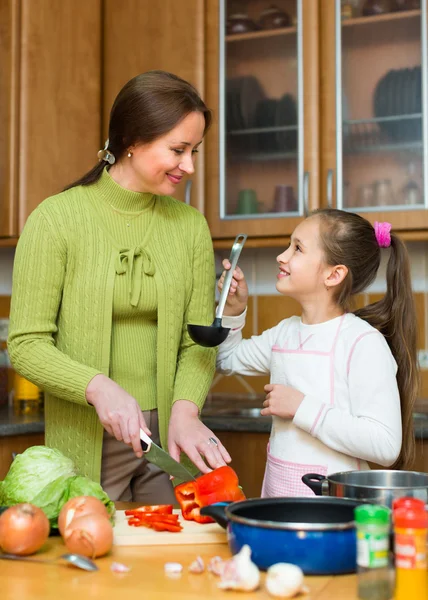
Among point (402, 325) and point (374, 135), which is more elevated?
point (374, 135)

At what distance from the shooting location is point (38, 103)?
262 centimetres

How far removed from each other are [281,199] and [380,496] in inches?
67.0

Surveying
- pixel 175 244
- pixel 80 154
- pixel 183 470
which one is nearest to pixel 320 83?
pixel 80 154

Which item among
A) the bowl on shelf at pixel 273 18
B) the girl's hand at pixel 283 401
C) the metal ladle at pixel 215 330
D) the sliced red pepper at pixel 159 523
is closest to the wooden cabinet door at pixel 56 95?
the bowl on shelf at pixel 273 18

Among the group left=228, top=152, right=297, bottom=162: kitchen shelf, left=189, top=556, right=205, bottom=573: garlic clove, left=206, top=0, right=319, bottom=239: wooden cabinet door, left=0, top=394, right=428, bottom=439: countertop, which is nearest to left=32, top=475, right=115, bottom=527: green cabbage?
left=189, top=556, right=205, bottom=573: garlic clove

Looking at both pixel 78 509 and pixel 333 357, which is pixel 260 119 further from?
pixel 78 509

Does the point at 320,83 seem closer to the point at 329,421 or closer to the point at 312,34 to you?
→ the point at 312,34

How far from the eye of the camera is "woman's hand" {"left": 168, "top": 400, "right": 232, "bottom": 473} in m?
1.45

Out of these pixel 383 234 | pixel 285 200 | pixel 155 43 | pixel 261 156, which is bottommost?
pixel 383 234

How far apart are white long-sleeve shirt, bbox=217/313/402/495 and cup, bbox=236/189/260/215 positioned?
3.04 feet

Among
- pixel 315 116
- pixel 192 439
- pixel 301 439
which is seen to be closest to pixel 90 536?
pixel 192 439

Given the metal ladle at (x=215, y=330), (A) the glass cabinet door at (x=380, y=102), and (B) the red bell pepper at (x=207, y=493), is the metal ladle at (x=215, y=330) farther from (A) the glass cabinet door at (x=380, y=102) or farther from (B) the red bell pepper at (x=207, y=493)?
(A) the glass cabinet door at (x=380, y=102)

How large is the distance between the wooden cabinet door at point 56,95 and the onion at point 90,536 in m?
1.73

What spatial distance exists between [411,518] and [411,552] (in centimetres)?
3
